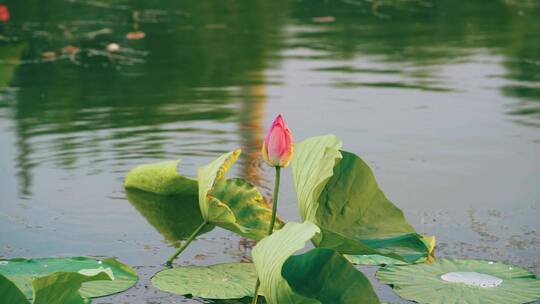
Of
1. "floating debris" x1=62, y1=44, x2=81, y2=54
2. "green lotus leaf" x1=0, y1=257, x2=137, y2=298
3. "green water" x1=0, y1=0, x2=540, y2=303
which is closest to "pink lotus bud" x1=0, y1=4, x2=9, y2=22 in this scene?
"green water" x1=0, y1=0, x2=540, y2=303

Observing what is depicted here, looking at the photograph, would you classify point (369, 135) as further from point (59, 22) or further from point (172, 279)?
point (59, 22)

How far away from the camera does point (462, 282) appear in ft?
8.19

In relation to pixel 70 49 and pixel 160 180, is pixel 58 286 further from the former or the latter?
pixel 70 49

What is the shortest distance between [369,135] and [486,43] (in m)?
2.21

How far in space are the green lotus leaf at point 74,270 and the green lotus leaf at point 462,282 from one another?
21.2 inches

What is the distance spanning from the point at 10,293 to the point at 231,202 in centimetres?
89

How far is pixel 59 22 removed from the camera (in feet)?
23.5

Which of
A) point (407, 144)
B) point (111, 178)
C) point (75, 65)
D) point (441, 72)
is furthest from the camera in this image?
point (75, 65)

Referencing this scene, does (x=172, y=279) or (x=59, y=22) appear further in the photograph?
(x=59, y=22)

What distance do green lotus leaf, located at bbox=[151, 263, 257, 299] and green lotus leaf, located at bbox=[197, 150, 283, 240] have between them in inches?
3.3

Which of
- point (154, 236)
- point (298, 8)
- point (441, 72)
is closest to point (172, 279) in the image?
point (154, 236)

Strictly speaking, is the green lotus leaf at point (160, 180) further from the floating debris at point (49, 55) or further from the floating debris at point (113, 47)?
the floating debris at point (113, 47)

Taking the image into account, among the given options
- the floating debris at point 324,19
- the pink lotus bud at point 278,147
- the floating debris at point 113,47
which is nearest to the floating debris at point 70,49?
the floating debris at point 113,47

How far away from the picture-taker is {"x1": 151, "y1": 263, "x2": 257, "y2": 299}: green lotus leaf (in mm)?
2451
